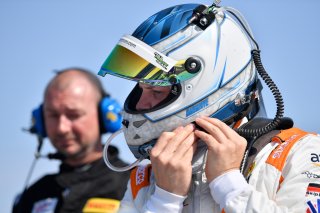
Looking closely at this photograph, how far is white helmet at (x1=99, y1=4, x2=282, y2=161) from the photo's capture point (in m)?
2.98

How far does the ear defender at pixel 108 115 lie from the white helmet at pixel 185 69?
1.74 meters

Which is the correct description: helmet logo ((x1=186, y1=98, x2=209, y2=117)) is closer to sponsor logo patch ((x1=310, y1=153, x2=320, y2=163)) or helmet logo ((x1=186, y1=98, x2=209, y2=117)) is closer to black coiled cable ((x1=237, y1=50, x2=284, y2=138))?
black coiled cable ((x1=237, y1=50, x2=284, y2=138))

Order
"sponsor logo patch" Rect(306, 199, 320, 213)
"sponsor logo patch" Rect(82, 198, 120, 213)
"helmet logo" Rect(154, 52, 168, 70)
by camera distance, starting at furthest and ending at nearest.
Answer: "sponsor logo patch" Rect(82, 198, 120, 213) < "helmet logo" Rect(154, 52, 168, 70) < "sponsor logo patch" Rect(306, 199, 320, 213)

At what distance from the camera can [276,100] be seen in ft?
10.00

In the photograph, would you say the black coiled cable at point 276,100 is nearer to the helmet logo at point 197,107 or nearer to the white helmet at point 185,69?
the white helmet at point 185,69

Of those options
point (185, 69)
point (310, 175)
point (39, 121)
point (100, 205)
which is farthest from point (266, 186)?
point (39, 121)

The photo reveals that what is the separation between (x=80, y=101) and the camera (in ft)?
16.3

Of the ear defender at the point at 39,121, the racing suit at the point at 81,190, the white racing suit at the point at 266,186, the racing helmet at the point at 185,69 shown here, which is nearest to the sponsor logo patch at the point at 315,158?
the white racing suit at the point at 266,186

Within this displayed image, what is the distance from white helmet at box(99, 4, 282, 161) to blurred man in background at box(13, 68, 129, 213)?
5.41 ft

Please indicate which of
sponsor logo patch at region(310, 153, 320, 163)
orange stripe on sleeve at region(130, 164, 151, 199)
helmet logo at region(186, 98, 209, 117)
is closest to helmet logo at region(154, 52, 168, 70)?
helmet logo at region(186, 98, 209, 117)

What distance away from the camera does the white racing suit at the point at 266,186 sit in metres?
2.59

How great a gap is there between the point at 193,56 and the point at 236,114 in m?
0.34

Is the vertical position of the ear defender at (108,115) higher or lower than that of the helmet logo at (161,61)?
lower

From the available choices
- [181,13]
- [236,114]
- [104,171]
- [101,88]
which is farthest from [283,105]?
[101,88]
